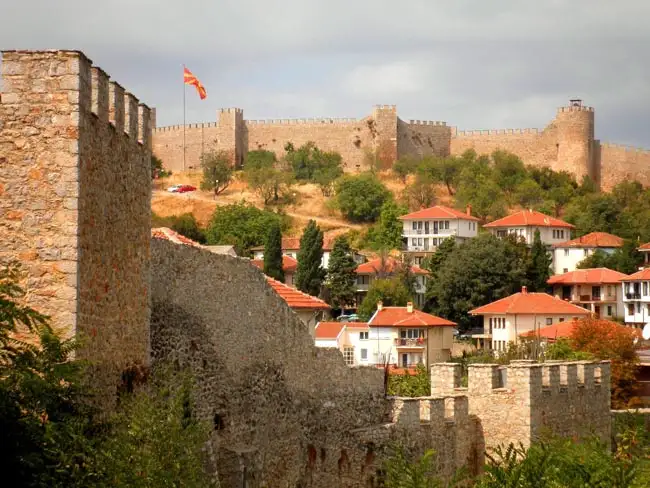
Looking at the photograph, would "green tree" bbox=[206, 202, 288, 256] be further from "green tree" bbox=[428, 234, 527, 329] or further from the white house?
the white house

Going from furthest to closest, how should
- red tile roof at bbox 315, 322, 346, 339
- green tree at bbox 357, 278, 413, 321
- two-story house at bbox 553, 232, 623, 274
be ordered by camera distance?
1. two-story house at bbox 553, 232, 623, 274
2. green tree at bbox 357, 278, 413, 321
3. red tile roof at bbox 315, 322, 346, 339

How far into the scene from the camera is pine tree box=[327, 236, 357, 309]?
7550 cm

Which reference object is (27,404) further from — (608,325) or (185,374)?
(608,325)

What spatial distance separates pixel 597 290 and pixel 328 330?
23.0 m

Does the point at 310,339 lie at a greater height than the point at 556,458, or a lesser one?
greater

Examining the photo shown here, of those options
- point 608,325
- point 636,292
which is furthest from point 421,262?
point 608,325

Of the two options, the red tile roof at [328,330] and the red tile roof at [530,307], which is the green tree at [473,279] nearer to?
the red tile roof at [530,307]

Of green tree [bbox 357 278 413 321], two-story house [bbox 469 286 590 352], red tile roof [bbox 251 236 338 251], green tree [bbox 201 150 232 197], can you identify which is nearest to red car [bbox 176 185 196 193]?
green tree [bbox 201 150 232 197]

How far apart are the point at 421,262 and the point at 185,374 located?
70.7m

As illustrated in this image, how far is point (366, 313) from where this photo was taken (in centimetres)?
7019

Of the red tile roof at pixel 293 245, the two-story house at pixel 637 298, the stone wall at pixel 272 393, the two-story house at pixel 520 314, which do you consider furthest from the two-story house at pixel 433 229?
the stone wall at pixel 272 393

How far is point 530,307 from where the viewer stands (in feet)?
210

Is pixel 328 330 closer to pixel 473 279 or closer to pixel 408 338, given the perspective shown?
pixel 408 338

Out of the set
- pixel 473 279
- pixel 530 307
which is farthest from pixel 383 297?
pixel 530 307
